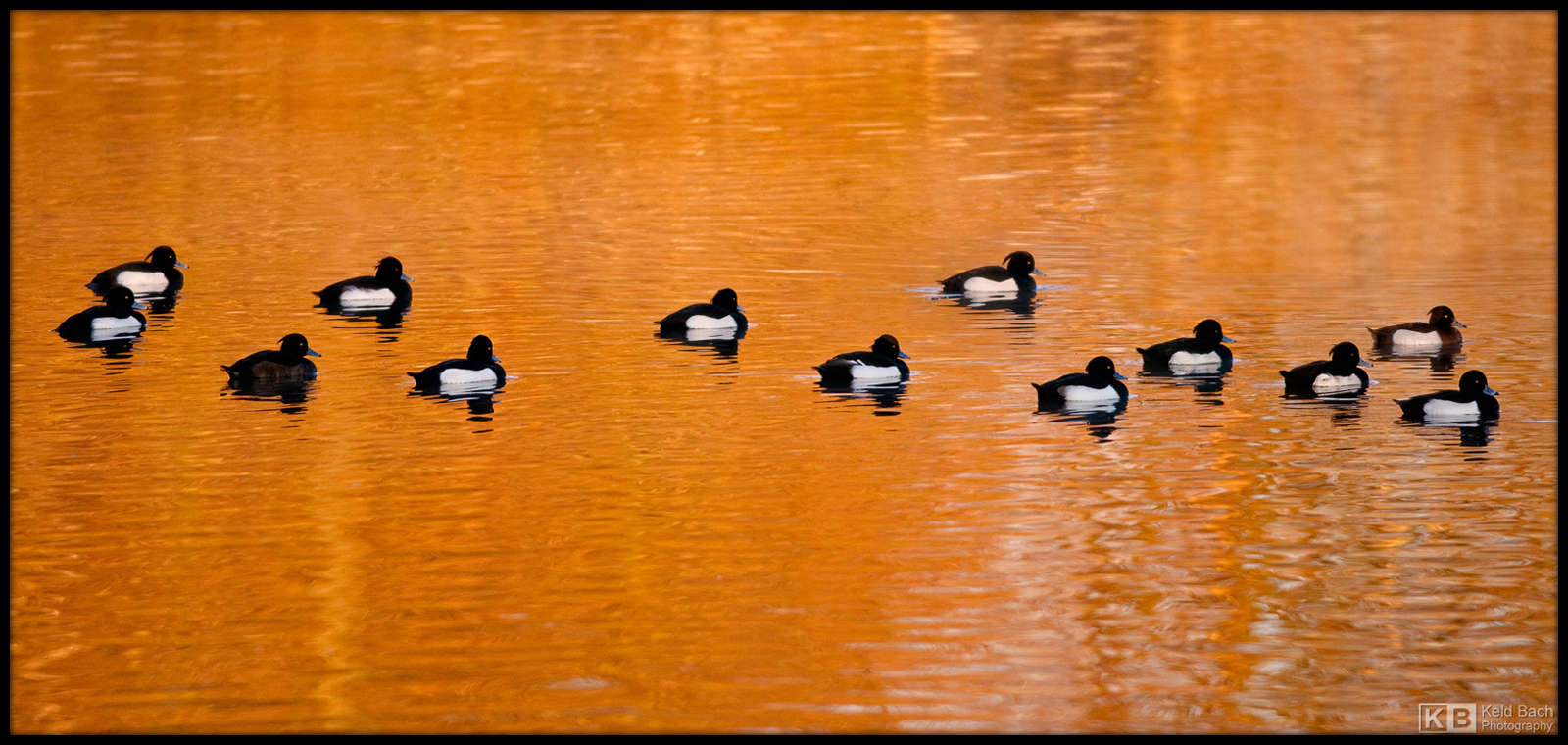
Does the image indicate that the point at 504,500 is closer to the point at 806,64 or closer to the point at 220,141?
the point at 220,141

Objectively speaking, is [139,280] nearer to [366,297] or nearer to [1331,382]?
[366,297]

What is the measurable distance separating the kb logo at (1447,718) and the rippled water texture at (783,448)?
0.41ft

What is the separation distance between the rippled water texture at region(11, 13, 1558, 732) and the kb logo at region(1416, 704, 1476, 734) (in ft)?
0.41

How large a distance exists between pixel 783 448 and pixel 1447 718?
6.94 metres

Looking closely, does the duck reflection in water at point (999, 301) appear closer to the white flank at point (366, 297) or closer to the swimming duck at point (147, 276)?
the white flank at point (366, 297)

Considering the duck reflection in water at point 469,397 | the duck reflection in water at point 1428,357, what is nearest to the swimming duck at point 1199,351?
the duck reflection in water at point 1428,357

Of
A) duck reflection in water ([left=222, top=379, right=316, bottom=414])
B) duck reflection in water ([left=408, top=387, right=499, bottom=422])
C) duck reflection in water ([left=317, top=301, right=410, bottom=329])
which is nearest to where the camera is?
duck reflection in water ([left=408, top=387, right=499, bottom=422])

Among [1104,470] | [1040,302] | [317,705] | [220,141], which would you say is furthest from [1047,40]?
[317,705]

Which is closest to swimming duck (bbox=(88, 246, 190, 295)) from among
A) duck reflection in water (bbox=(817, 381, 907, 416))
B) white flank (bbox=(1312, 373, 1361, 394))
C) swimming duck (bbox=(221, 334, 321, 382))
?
swimming duck (bbox=(221, 334, 321, 382))

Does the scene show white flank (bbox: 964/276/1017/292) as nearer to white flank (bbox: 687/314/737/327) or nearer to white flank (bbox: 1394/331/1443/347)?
white flank (bbox: 687/314/737/327)

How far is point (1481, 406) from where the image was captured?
55.0 feet

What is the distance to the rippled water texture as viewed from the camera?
11.4m

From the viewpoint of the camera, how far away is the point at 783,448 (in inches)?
646

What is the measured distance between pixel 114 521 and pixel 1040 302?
11.8 m
